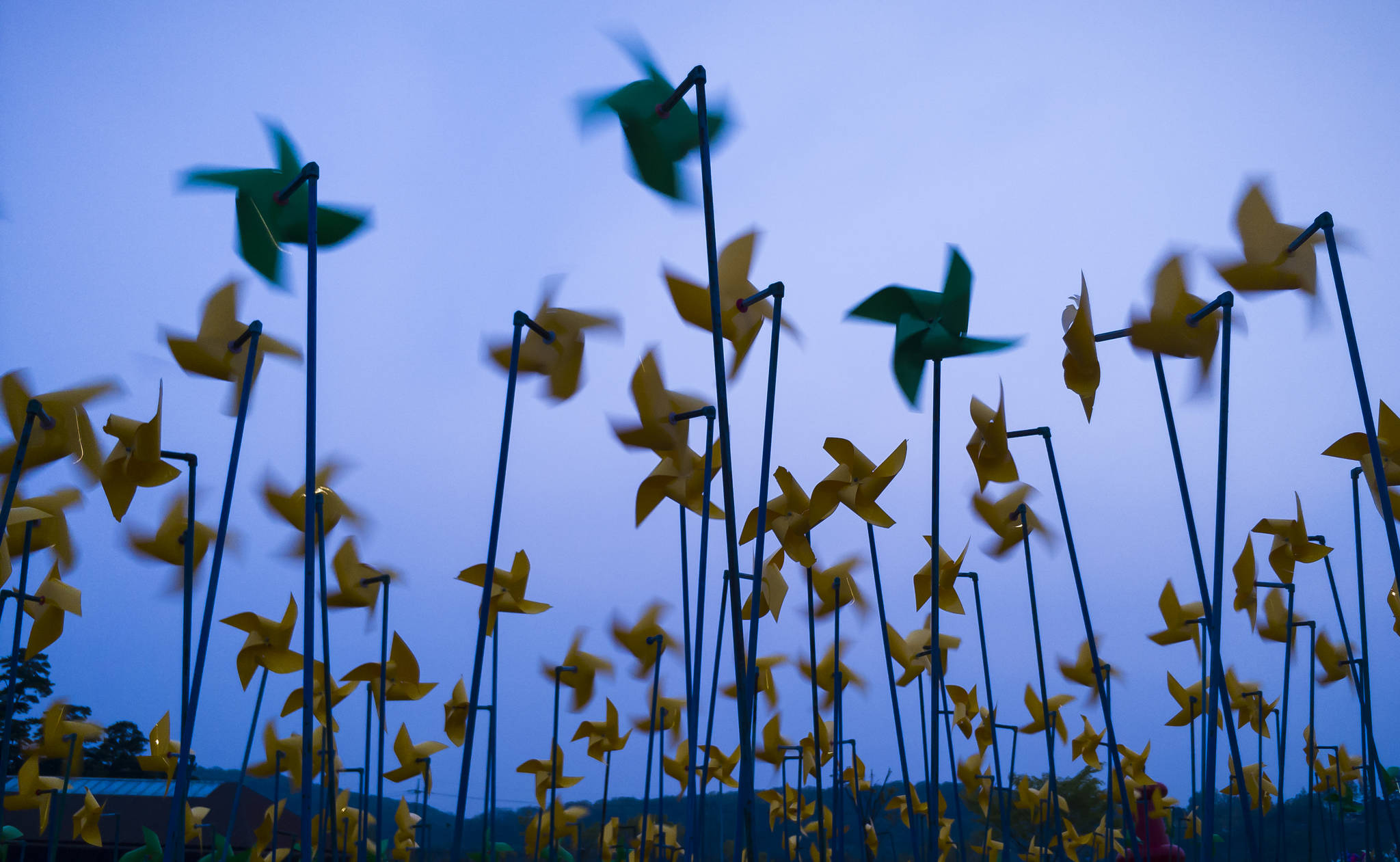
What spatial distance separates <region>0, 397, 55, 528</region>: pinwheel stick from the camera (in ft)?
5.29

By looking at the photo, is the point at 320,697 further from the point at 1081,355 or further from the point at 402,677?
the point at 1081,355

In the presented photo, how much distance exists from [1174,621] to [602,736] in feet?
6.51

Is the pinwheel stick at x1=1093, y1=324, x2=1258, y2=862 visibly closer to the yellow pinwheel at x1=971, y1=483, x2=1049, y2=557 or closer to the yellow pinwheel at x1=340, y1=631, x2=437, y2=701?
the yellow pinwheel at x1=971, y1=483, x2=1049, y2=557

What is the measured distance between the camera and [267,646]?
236 centimetres

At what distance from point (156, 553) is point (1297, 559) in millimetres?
2925

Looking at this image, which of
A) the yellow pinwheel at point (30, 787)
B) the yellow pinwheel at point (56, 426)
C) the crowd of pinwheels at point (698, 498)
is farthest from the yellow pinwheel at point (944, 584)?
the yellow pinwheel at point (30, 787)

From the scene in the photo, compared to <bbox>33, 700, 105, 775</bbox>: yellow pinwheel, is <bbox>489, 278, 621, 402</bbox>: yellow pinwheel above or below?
above

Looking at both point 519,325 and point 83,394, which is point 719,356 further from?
point 83,394

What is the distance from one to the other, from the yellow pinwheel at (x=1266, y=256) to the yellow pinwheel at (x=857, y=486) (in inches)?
28.9

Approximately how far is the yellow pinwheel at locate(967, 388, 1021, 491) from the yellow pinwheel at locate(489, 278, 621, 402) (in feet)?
2.71

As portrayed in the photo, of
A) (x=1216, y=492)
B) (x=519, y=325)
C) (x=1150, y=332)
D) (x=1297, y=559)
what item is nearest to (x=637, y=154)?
(x=519, y=325)

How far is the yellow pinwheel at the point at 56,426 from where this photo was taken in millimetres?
1769

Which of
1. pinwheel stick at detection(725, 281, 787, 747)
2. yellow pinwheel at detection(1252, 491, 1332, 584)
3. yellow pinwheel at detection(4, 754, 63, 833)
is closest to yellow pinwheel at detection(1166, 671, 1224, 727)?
yellow pinwheel at detection(1252, 491, 1332, 584)

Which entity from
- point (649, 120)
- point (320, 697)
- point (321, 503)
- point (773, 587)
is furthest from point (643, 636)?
point (649, 120)
